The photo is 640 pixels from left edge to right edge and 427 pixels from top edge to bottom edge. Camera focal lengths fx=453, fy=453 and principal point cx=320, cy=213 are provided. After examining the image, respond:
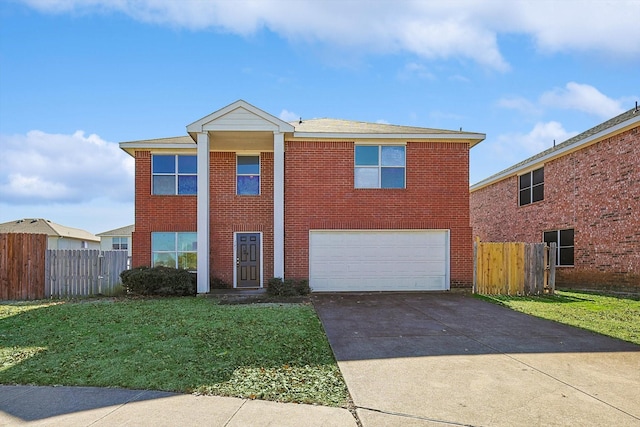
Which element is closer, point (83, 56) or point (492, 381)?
point (492, 381)

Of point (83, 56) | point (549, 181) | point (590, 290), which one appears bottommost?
point (590, 290)

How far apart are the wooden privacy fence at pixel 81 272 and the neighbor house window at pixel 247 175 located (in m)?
4.60

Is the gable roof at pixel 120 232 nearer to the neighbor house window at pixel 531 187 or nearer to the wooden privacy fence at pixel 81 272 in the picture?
the wooden privacy fence at pixel 81 272

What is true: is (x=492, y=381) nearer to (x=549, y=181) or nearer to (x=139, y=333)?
(x=139, y=333)

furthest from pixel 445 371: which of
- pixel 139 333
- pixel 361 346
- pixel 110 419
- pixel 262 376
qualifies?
pixel 139 333

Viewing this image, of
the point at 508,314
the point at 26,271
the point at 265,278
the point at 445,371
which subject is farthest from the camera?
the point at 265,278

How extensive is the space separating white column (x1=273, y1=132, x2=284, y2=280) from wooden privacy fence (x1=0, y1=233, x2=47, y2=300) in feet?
24.4

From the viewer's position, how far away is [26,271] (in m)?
14.3

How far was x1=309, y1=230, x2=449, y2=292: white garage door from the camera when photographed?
50.0 feet

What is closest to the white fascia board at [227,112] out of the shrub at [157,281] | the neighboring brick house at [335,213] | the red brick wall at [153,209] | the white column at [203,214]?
the white column at [203,214]

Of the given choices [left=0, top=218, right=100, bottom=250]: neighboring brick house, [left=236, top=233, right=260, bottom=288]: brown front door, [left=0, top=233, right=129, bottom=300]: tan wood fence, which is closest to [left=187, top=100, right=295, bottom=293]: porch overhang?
[left=236, top=233, right=260, bottom=288]: brown front door

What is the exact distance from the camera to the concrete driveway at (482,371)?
15.3 feet

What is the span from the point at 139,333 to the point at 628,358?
8.03m

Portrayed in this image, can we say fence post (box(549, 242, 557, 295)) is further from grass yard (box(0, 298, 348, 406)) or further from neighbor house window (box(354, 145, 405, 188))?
grass yard (box(0, 298, 348, 406))
